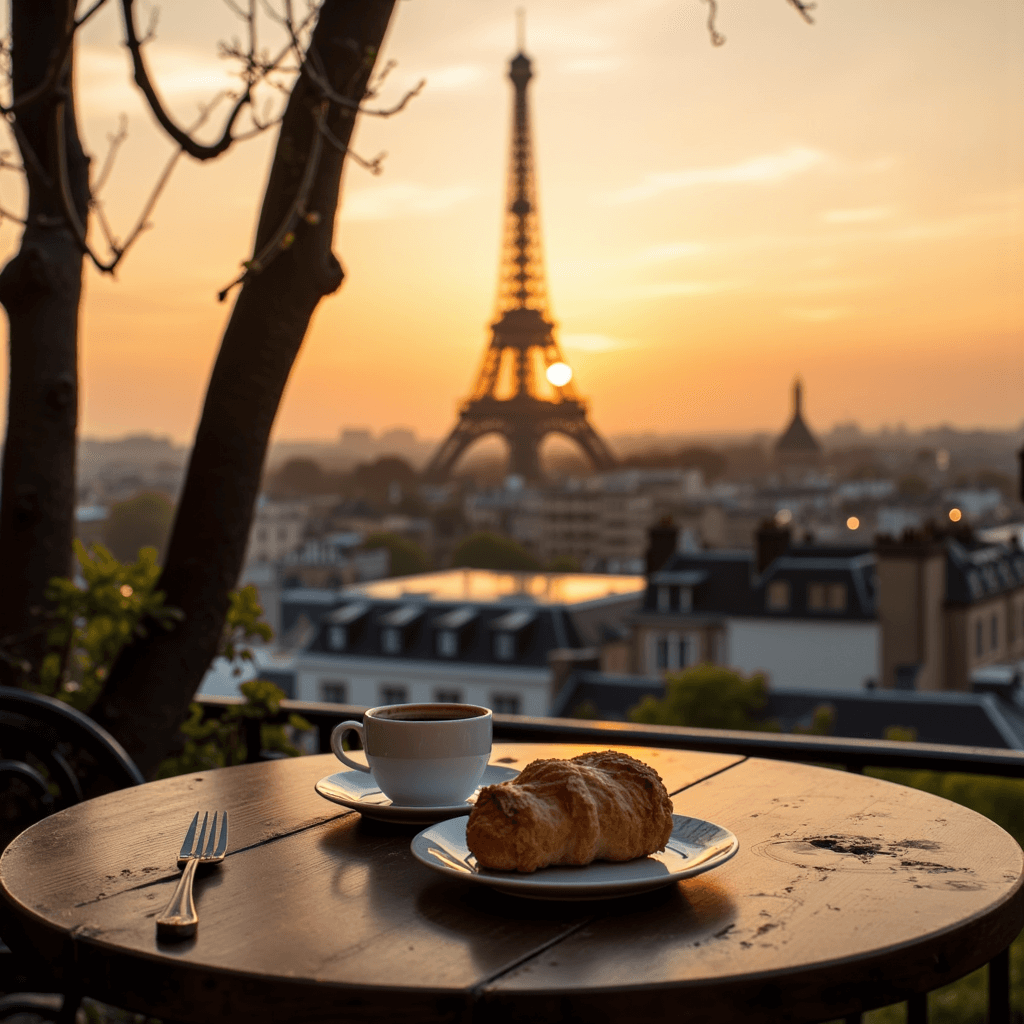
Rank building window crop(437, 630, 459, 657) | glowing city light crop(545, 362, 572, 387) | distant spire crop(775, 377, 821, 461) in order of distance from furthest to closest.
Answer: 1. distant spire crop(775, 377, 821, 461)
2. glowing city light crop(545, 362, 572, 387)
3. building window crop(437, 630, 459, 657)

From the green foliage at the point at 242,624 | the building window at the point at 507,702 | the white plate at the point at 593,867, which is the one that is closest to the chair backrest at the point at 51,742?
the green foliage at the point at 242,624

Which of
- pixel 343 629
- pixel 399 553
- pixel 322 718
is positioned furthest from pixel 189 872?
pixel 399 553

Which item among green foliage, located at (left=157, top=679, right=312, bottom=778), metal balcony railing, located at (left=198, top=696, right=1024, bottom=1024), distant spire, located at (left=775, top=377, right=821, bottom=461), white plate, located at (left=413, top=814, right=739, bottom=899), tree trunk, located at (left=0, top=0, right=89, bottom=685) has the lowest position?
green foliage, located at (left=157, top=679, right=312, bottom=778)

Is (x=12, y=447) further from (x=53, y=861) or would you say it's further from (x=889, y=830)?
(x=889, y=830)

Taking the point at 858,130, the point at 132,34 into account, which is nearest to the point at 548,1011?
the point at 132,34

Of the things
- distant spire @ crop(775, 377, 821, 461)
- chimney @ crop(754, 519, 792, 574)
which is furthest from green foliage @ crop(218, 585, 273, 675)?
distant spire @ crop(775, 377, 821, 461)

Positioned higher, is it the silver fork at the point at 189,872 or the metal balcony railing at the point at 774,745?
the silver fork at the point at 189,872

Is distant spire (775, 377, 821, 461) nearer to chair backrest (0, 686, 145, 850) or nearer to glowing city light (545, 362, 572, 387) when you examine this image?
glowing city light (545, 362, 572, 387)

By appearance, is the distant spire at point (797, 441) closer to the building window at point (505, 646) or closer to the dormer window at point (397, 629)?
the dormer window at point (397, 629)
